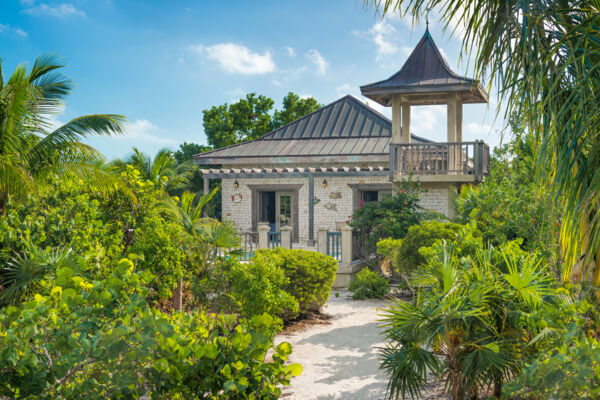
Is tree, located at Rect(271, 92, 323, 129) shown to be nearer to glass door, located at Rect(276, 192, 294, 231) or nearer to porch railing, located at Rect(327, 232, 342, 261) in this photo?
glass door, located at Rect(276, 192, 294, 231)

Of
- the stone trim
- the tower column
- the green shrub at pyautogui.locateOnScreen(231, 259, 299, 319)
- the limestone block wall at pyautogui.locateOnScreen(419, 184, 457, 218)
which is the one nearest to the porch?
the limestone block wall at pyautogui.locateOnScreen(419, 184, 457, 218)

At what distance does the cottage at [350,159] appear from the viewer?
13.6 meters

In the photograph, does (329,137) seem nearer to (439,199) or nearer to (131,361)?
(439,199)

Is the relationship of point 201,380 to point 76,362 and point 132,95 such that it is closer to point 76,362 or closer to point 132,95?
point 76,362

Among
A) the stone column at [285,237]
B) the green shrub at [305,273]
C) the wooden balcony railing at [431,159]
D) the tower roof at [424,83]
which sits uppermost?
the tower roof at [424,83]

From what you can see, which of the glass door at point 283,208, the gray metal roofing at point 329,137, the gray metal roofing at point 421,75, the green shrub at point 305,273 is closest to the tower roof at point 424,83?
the gray metal roofing at point 421,75

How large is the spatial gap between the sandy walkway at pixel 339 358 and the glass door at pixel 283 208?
874 cm

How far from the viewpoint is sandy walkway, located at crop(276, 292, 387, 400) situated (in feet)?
18.7

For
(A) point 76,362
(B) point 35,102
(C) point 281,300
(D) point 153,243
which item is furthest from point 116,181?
(A) point 76,362

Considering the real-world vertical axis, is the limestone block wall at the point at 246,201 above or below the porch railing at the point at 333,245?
above

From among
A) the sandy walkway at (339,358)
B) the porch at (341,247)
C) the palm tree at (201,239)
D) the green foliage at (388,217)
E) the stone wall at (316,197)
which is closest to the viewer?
the sandy walkway at (339,358)

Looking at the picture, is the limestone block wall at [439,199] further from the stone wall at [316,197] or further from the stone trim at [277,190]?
the stone trim at [277,190]

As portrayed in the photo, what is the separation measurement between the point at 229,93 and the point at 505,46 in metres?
25.0

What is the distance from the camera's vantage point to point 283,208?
18719mm
